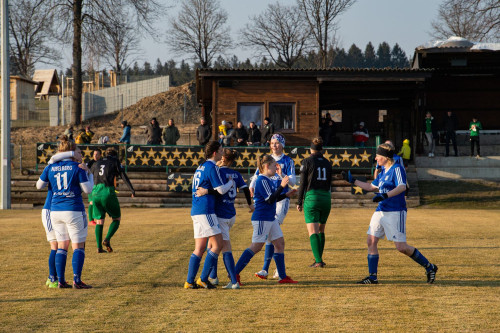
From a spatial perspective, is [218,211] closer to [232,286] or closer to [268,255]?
[232,286]

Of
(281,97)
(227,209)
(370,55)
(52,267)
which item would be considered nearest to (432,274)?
(227,209)

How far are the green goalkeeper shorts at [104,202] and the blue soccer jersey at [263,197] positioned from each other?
4.79 m

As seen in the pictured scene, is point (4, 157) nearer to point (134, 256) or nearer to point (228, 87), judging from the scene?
point (228, 87)

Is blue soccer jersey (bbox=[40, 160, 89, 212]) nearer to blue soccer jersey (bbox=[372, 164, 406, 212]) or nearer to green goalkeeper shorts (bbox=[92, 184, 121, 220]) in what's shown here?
green goalkeeper shorts (bbox=[92, 184, 121, 220])

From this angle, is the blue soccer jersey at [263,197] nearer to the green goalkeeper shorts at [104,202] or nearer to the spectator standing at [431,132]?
the green goalkeeper shorts at [104,202]

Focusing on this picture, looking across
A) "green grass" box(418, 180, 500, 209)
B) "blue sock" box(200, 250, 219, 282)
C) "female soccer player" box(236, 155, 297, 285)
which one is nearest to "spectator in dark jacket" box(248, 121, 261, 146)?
"green grass" box(418, 180, 500, 209)

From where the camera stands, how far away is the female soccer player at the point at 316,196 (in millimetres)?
10734

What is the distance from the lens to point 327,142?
29656 mm

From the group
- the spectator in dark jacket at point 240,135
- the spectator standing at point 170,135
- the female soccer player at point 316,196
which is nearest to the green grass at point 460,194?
the spectator in dark jacket at point 240,135

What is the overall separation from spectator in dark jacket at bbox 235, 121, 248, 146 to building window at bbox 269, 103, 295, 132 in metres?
2.77

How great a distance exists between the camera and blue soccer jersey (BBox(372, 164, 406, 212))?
9297 mm

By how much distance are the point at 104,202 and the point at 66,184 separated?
4178 mm

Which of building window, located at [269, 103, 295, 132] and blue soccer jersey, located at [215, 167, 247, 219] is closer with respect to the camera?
blue soccer jersey, located at [215, 167, 247, 219]

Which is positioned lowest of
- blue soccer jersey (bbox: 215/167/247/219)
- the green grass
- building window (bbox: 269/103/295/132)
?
the green grass
